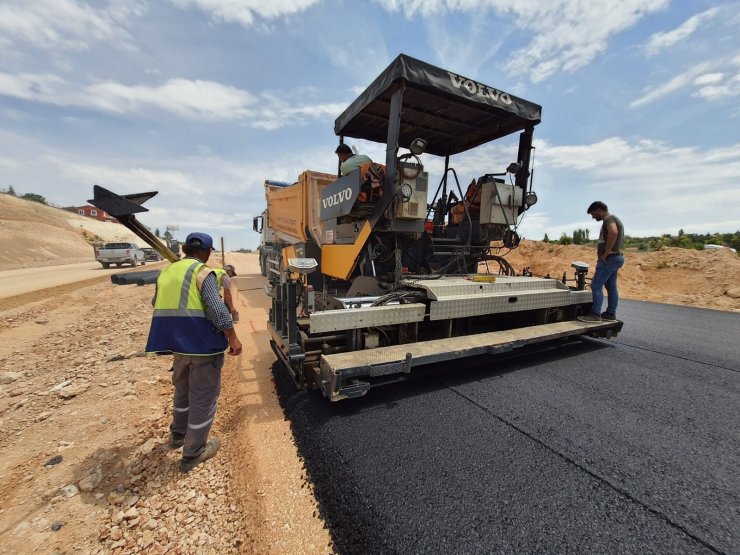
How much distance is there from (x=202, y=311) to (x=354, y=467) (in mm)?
1512

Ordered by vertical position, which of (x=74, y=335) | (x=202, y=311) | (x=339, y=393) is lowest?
(x=74, y=335)

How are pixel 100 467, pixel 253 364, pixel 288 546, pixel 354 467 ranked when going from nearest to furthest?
pixel 288 546, pixel 354 467, pixel 100 467, pixel 253 364

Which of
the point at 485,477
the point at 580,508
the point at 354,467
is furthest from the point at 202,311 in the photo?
the point at 580,508

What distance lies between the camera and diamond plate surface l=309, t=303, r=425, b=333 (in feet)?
9.11

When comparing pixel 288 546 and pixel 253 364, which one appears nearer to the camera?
pixel 288 546

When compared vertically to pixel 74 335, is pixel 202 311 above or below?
above

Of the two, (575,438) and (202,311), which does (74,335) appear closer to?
(202,311)

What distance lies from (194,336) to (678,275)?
1618cm

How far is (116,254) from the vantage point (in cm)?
2070

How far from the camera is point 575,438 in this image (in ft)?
7.79

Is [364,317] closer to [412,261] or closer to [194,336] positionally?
[194,336]

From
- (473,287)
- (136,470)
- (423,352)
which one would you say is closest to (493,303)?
(473,287)

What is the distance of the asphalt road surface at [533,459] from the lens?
5.36ft

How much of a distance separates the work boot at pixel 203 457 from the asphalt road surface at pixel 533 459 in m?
0.63
